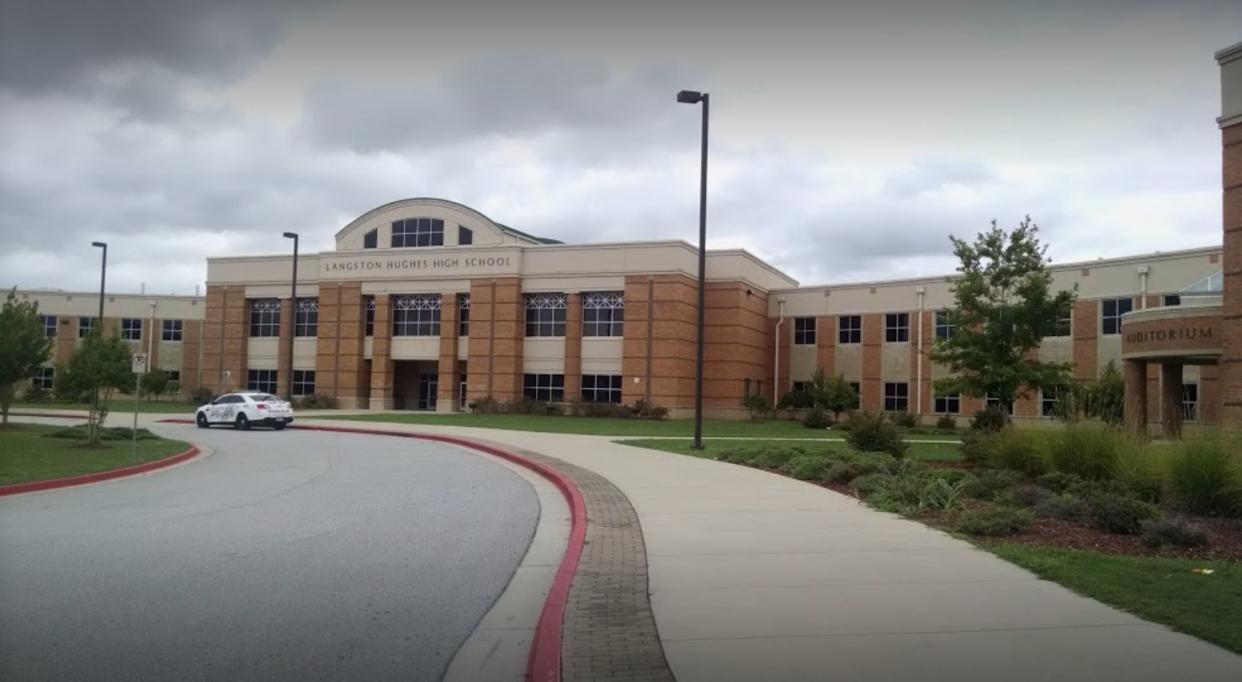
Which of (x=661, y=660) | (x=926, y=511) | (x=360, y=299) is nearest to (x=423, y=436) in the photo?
(x=926, y=511)

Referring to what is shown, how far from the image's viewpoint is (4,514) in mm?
12031

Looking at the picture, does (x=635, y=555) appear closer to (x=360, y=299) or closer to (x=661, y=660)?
(x=661, y=660)

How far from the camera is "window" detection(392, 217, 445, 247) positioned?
53531mm

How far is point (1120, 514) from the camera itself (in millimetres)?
9648

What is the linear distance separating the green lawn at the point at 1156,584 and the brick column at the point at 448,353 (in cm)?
4523

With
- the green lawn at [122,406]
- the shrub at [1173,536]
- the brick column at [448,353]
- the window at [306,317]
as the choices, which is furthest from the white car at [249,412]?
the shrub at [1173,536]

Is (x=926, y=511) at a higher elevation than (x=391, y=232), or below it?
below

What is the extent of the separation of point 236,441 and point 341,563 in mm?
20485

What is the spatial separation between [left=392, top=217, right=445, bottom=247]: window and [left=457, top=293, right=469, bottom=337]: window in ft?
11.5

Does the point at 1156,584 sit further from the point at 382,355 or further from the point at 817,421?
the point at 382,355

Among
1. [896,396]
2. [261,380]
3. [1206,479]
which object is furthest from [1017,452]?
[261,380]

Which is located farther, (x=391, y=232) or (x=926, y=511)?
(x=391, y=232)

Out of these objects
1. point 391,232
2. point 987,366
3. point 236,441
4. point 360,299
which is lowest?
point 236,441

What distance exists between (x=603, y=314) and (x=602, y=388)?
160 inches
